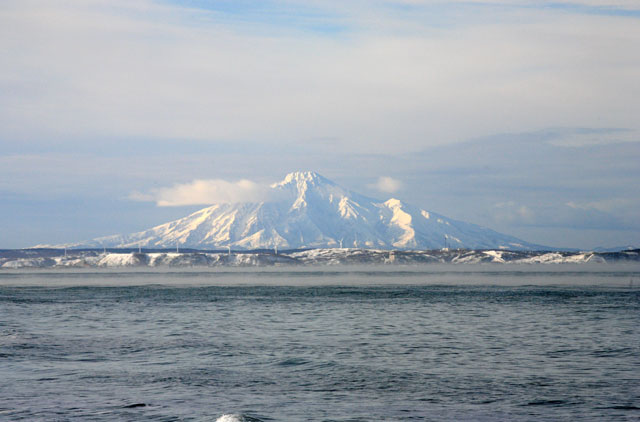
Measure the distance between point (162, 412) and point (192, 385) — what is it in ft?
24.2

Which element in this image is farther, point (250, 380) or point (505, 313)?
point (505, 313)

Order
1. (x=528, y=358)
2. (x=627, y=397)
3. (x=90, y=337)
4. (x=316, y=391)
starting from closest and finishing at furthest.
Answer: (x=627, y=397), (x=316, y=391), (x=528, y=358), (x=90, y=337)

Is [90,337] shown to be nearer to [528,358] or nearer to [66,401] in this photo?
[66,401]

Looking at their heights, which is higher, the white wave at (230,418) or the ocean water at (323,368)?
the white wave at (230,418)

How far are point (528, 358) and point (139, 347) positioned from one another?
94.1 ft

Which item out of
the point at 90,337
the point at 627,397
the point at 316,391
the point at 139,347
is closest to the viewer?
the point at 627,397

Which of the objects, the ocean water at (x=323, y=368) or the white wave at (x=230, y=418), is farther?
the ocean water at (x=323, y=368)

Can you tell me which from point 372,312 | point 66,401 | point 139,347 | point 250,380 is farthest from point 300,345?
point 372,312

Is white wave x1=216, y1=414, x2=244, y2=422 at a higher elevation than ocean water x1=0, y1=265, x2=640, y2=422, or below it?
higher

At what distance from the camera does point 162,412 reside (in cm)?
3306

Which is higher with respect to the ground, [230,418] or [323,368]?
[230,418]

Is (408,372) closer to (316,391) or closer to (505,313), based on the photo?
(316,391)

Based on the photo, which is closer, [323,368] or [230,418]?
[230,418]

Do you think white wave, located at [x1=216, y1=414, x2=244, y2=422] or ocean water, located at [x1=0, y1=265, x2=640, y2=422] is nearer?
white wave, located at [x1=216, y1=414, x2=244, y2=422]
